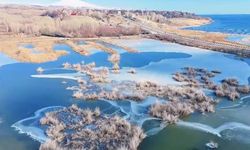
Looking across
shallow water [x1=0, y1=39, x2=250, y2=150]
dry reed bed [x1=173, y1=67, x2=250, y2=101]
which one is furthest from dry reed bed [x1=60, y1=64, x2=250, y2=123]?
shallow water [x1=0, y1=39, x2=250, y2=150]

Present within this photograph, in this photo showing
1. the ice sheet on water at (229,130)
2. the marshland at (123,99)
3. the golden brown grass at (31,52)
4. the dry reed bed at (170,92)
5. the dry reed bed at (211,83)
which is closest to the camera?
the marshland at (123,99)

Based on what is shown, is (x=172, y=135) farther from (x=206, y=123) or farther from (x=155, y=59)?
(x=155, y=59)

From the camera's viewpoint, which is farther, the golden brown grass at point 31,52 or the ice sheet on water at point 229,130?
the golden brown grass at point 31,52

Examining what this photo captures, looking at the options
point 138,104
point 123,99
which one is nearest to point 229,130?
point 138,104

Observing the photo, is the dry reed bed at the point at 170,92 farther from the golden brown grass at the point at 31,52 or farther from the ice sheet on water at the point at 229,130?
the golden brown grass at the point at 31,52

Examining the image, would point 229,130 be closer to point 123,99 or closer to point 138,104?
point 138,104

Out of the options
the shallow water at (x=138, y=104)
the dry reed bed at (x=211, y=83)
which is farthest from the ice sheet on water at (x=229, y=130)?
the dry reed bed at (x=211, y=83)
